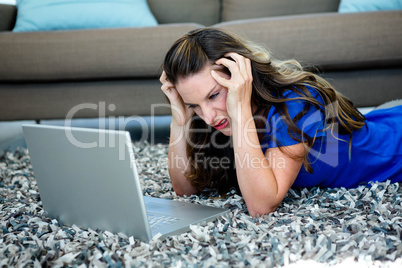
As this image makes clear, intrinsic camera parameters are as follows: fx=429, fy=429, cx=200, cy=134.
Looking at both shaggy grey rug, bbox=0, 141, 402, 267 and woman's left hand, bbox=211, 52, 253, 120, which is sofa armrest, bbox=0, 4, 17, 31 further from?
woman's left hand, bbox=211, 52, 253, 120

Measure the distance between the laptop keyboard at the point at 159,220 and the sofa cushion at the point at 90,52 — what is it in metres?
1.15

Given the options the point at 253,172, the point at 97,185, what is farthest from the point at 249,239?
the point at 97,185

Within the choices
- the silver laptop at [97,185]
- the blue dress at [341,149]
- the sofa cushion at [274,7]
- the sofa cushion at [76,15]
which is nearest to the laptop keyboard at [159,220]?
the silver laptop at [97,185]

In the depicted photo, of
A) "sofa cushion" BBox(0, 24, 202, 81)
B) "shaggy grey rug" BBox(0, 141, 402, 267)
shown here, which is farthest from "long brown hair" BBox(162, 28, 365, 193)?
"sofa cushion" BBox(0, 24, 202, 81)

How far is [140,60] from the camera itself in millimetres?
2064

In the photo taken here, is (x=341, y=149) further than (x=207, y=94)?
Yes

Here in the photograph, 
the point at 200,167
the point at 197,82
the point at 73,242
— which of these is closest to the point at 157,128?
the point at 200,167

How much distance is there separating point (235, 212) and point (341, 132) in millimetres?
441

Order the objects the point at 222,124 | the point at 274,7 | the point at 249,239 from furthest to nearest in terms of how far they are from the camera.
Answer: the point at 274,7 < the point at 222,124 < the point at 249,239

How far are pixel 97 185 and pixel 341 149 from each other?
726 mm

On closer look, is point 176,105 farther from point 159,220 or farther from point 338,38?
point 338,38

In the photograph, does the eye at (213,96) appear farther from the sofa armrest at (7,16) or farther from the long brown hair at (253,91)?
the sofa armrest at (7,16)

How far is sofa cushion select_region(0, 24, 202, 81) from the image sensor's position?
2.06 m

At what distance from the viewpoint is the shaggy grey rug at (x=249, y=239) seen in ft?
2.56
